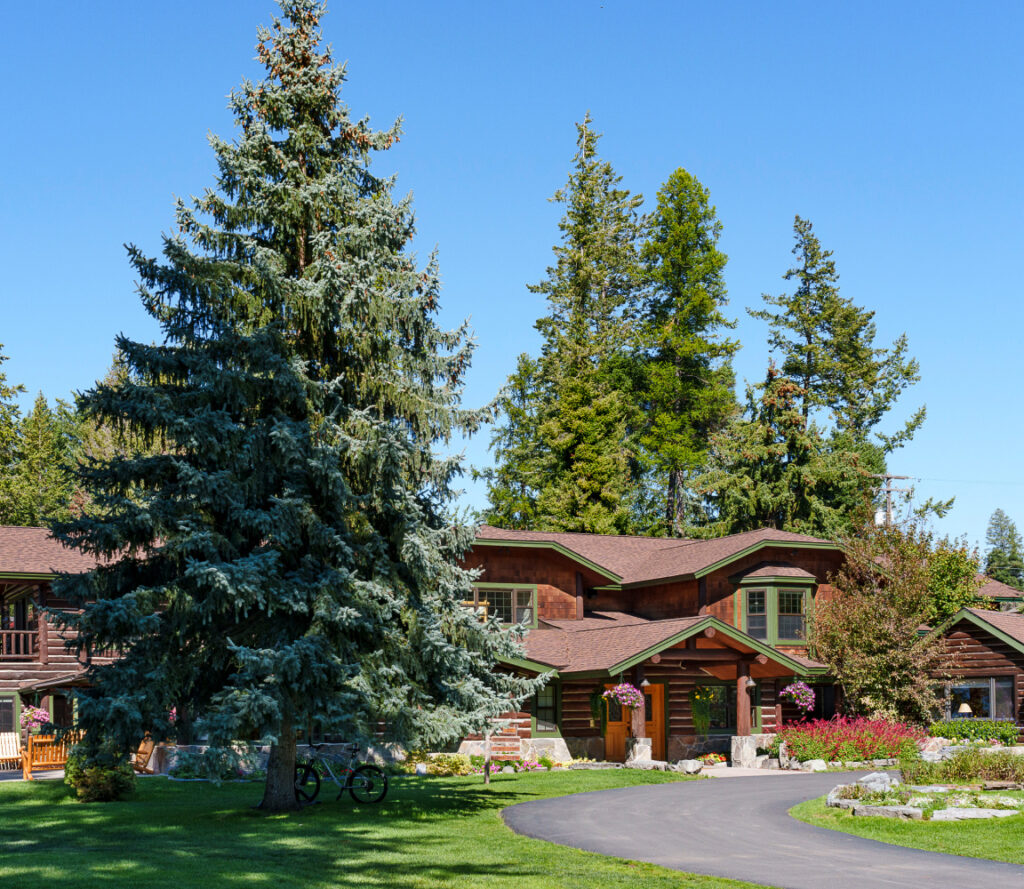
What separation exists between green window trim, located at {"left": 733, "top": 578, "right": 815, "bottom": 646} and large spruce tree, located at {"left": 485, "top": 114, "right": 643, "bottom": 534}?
14303mm

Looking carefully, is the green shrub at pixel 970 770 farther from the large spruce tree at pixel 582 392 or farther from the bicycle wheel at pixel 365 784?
the large spruce tree at pixel 582 392

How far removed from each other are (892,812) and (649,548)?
26398 mm

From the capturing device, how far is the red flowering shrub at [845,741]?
32.9 meters

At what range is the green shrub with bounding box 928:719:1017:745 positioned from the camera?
115ft

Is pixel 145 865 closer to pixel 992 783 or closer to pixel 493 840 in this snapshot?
pixel 493 840

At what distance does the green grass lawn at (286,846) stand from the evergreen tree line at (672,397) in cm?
3059

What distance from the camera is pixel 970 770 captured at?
74.7 feet

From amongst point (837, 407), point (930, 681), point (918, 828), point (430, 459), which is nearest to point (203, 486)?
point (430, 459)

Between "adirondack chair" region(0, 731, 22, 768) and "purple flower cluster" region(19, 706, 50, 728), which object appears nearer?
"adirondack chair" region(0, 731, 22, 768)

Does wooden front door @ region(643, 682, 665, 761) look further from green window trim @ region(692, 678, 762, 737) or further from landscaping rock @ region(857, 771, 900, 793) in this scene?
landscaping rock @ region(857, 771, 900, 793)

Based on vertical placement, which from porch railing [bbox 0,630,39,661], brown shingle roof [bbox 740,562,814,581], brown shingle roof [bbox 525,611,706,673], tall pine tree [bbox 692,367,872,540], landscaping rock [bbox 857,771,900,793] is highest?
tall pine tree [bbox 692,367,872,540]

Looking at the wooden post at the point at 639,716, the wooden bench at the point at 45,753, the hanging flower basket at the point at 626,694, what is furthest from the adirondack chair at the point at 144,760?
the wooden post at the point at 639,716

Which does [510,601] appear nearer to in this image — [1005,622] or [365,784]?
[1005,622]

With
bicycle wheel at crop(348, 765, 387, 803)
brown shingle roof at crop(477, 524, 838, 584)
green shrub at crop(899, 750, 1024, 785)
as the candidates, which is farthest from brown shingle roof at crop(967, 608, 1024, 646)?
bicycle wheel at crop(348, 765, 387, 803)
